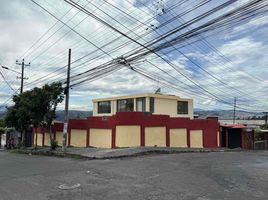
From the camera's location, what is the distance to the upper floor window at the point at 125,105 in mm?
39691

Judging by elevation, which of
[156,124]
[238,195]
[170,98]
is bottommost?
[238,195]

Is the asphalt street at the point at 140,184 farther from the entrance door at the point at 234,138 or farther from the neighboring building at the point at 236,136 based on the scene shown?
the entrance door at the point at 234,138

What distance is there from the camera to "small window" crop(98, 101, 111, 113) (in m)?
43.9

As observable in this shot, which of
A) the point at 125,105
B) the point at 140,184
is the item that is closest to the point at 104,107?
the point at 125,105

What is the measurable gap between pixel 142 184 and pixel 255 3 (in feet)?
22.7

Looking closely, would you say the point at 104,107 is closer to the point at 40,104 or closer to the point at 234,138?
the point at 40,104

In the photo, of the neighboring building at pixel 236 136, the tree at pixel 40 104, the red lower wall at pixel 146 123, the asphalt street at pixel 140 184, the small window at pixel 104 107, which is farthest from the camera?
the small window at pixel 104 107

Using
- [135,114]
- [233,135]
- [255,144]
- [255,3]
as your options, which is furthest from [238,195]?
[255,144]

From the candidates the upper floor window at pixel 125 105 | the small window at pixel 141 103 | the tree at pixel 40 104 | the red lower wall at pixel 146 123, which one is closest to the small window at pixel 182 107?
the red lower wall at pixel 146 123

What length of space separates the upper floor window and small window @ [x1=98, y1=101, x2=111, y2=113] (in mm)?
2300

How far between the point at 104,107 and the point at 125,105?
4.89 m

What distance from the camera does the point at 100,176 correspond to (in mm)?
14406

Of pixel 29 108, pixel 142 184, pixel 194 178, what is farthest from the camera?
pixel 29 108

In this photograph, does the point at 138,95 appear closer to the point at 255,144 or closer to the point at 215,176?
the point at 255,144
